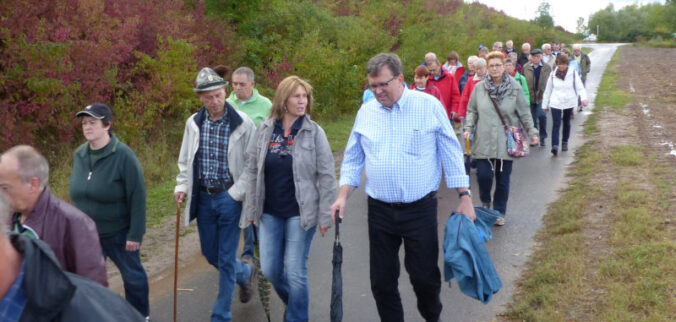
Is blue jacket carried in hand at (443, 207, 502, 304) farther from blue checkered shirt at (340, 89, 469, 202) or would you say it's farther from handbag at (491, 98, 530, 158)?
handbag at (491, 98, 530, 158)

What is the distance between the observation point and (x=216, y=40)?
1448 cm

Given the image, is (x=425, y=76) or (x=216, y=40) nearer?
(x=425, y=76)

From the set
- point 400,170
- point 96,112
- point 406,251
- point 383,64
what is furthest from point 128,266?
point 383,64

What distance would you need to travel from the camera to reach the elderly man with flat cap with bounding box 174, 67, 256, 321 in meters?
5.00

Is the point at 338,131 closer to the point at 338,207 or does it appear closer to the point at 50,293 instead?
the point at 338,207

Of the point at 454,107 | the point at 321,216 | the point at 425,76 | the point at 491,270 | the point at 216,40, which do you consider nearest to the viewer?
the point at 491,270

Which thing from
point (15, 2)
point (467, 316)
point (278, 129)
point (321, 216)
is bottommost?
point (467, 316)

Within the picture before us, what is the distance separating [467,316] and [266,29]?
1423 cm

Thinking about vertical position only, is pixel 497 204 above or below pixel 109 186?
below

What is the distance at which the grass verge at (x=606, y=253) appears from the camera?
513 cm

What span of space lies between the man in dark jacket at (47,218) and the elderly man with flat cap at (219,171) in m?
1.60

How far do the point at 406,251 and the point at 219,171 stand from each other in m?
1.56

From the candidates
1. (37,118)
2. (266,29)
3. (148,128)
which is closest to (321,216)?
(37,118)

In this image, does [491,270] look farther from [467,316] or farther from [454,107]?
[454,107]
